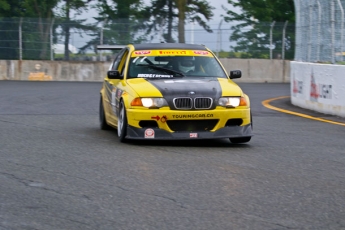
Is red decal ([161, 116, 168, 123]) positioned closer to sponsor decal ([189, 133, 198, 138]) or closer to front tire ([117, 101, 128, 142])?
sponsor decal ([189, 133, 198, 138])

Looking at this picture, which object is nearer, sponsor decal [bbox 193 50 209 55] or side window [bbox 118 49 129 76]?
sponsor decal [bbox 193 50 209 55]

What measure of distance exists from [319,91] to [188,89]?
A: 24.7 ft

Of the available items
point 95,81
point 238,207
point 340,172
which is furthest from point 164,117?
point 95,81

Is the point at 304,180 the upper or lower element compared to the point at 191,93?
lower

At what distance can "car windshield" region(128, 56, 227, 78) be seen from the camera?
455 inches

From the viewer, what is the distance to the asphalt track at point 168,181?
20.3 ft

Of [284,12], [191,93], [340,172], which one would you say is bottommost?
[340,172]

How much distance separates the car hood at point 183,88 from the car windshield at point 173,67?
400 mm

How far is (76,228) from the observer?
230 inches

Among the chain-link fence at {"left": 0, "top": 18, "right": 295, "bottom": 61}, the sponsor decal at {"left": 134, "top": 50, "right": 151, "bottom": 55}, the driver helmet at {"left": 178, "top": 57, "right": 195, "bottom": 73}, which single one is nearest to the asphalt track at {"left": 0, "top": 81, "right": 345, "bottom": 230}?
the driver helmet at {"left": 178, "top": 57, "right": 195, "bottom": 73}

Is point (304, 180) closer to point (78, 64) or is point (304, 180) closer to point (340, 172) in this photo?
point (340, 172)

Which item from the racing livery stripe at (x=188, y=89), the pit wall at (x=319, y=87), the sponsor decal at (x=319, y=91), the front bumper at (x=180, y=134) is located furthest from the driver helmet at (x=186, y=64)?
the sponsor decal at (x=319, y=91)

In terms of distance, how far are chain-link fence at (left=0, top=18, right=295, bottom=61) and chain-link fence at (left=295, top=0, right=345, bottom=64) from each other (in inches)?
537

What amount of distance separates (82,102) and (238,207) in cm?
1354
